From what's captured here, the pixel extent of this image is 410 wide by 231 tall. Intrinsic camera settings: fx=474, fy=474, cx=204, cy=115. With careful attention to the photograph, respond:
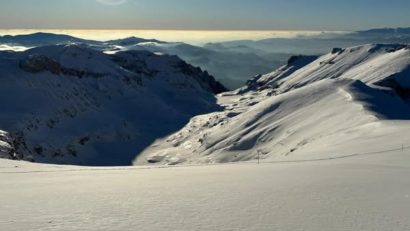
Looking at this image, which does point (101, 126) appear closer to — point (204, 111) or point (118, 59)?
point (204, 111)

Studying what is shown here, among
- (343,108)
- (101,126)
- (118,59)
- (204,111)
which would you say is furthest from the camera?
(118,59)

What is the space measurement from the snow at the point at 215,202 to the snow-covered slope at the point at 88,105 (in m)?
46.2

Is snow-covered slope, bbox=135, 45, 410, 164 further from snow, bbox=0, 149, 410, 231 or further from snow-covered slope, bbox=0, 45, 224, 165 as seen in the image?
snow, bbox=0, 149, 410, 231

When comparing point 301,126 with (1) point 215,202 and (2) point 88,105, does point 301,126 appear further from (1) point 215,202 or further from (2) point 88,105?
(2) point 88,105

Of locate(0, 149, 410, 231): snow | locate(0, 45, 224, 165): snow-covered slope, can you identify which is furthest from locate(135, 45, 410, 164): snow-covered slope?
locate(0, 149, 410, 231): snow

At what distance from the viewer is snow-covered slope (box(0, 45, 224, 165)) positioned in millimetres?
84312

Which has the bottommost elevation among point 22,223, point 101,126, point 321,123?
point 101,126

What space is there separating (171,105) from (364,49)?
86.8 m

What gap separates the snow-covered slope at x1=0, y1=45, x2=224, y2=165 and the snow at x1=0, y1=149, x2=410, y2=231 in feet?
152

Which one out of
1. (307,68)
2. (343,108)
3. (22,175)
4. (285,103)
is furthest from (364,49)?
(22,175)

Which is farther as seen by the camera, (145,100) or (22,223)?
(145,100)

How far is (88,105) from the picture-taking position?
372ft

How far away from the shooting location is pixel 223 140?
72.3 metres

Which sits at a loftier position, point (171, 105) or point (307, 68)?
point (307, 68)
